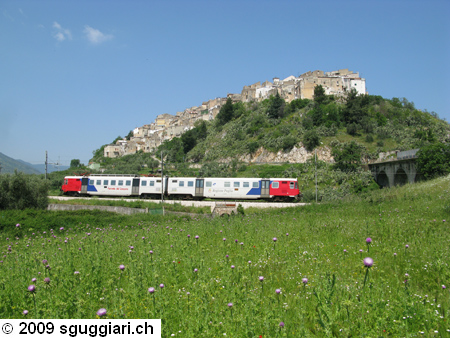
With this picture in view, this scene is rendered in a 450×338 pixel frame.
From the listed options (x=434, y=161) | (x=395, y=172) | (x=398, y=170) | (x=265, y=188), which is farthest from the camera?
(x=395, y=172)

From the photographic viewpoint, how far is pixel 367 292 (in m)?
3.88

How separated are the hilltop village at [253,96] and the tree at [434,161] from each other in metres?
50.9

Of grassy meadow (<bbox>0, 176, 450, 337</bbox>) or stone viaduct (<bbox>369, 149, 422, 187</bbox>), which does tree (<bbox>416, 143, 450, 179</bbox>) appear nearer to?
stone viaduct (<bbox>369, 149, 422, 187</bbox>)

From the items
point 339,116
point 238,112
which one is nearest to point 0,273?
point 339,116

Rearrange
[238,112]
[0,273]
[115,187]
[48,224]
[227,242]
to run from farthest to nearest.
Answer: [238,112] → [115,187] → [48,224] → [227,242] → [0,273]

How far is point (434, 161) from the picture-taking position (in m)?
31.5

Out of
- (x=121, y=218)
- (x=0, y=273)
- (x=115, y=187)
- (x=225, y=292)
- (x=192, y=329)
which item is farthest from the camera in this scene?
(x=115, y=187)

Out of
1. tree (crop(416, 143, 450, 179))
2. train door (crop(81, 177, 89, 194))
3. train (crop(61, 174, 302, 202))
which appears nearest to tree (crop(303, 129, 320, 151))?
tree (crop(416, 143, 450, 179))

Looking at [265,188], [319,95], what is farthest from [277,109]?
[265,188]

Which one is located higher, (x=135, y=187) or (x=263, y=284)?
(x=135, y=187)

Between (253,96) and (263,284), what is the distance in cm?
10058

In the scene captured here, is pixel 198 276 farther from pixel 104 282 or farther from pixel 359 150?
pixel 359 150

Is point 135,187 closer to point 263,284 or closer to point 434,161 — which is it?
point 263,284

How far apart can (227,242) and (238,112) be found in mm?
85717
